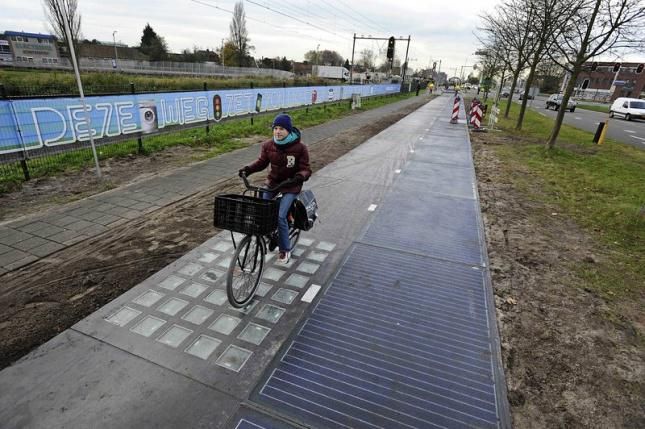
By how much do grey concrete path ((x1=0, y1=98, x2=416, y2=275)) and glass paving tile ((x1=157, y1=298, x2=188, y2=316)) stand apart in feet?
6.62

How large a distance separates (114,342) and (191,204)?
349cm

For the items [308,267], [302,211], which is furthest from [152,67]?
[308,267]

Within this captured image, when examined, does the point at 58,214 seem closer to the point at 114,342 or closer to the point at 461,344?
the point at 114,342

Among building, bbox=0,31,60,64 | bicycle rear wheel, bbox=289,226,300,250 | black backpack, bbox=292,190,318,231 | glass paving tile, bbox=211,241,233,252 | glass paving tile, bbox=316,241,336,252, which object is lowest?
glass paving tile, bbox=316,241,336,252

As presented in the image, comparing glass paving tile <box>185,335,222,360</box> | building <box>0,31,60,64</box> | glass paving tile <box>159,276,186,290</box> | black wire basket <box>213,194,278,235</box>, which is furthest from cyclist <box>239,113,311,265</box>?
building <box>0,31,60,64</box>

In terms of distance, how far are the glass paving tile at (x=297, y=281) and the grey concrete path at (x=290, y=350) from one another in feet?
0.07


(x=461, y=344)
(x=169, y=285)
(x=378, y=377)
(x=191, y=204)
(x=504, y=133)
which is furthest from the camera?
(x=504, y=133)

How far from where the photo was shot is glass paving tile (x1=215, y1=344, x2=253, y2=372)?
2.93m

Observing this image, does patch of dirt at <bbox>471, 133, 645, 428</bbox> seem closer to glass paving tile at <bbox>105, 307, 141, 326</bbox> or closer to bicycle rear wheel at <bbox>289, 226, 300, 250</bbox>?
bicycle rear wheel at <bbox>289, 226, 300, 250</bbox>

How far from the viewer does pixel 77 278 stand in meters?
3.96

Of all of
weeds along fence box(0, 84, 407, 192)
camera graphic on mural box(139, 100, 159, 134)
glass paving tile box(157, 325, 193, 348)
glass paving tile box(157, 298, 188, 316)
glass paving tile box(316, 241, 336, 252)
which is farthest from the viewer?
camera graphic on mural box(139, 100, 159, 134)

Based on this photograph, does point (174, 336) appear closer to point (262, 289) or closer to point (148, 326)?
point (148, 326)

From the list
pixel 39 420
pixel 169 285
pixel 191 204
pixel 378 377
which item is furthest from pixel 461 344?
pixel 191 204

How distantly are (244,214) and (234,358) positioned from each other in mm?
1243
